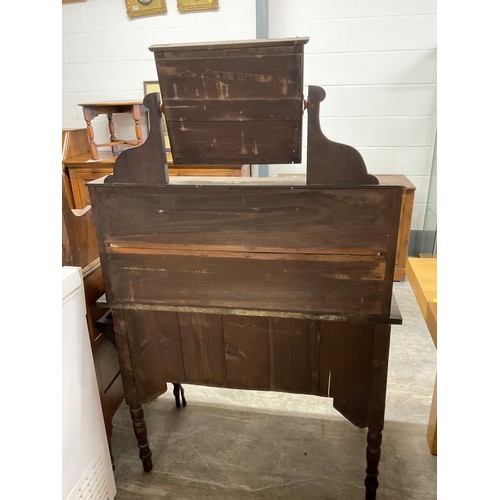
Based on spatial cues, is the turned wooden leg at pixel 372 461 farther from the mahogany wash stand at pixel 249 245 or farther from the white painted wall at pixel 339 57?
the white painted wall at pixel 339 57

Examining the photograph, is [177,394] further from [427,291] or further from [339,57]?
[339,57]

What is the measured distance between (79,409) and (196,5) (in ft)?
8.73

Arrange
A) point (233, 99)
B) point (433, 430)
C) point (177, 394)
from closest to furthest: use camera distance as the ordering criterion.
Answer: point (233, 99)
point (433, 430)
point (177, 394)

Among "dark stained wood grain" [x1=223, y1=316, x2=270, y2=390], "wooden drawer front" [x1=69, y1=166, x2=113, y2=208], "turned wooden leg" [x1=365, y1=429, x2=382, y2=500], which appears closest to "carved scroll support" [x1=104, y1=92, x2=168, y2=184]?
"dark stained wood grain" [x1=223, y1=316, x2=270, y2=390]

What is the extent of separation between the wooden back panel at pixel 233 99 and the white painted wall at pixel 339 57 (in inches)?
82.9

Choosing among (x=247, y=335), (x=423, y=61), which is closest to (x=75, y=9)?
(x=423, y=61)

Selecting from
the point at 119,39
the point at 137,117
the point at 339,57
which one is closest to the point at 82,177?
the point at 137,117

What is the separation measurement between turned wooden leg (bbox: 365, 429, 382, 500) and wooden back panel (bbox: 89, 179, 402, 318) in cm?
45

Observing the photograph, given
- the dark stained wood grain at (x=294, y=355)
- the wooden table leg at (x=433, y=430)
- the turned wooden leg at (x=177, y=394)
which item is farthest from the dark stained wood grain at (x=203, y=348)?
the wooden table leg at (x=433, y=430)

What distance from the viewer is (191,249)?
1147mm

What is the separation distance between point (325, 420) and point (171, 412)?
70cm

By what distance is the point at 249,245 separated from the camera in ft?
3.65

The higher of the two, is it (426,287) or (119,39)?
(119,39)
